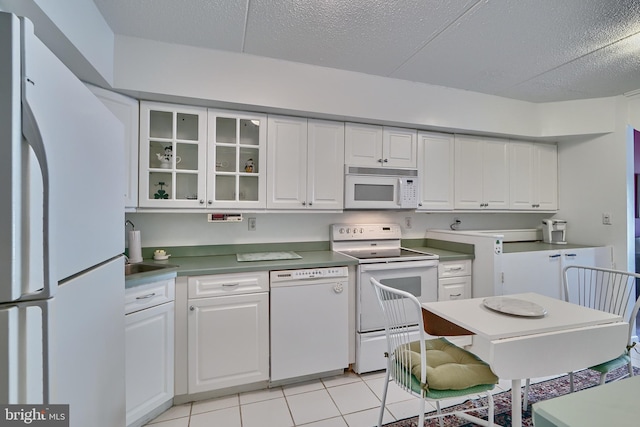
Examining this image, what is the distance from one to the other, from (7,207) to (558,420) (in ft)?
4.31

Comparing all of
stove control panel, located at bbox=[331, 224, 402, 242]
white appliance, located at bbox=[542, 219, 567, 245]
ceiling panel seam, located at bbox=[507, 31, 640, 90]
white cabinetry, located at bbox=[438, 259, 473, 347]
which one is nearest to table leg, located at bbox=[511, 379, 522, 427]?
white cabinetry, located at bbox=[438, 259, 473, 347]

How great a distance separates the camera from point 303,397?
204 cm

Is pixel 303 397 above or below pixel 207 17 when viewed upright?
below

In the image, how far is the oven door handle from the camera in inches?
91.6

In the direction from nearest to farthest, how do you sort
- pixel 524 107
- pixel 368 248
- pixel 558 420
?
pixel 558 420
pixel 368 248
pixel 524 107

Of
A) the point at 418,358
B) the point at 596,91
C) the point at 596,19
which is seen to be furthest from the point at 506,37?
the point at 418,358

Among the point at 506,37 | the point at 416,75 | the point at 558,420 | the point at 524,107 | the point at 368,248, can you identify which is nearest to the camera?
the point at 558,420

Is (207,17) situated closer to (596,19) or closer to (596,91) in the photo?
(596,19)

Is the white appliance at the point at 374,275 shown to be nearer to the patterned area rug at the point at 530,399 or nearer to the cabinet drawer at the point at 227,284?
the patterned area rug at the point at 530,399

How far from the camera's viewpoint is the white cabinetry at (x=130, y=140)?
1.96 metres

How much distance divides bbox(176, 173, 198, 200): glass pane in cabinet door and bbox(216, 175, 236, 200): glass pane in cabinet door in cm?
17

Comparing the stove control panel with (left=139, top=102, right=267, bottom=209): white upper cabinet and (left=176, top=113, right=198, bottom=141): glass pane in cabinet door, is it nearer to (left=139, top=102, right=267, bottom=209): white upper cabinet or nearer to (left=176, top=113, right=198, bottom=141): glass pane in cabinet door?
(left=139, top=102, right=267, bottom=209): white upper cabinet

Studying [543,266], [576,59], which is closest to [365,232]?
[543,266]

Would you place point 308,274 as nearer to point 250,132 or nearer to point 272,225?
point 272,225
